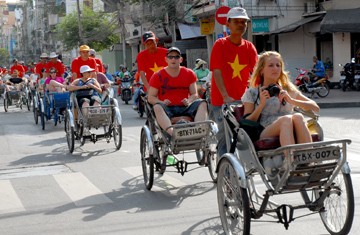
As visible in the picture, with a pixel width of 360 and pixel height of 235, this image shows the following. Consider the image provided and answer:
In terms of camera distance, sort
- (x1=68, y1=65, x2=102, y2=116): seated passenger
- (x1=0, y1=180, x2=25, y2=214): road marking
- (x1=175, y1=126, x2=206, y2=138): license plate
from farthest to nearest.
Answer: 1. (x1=68, y1=65, x2=102, y2=116): seated passenger
2. (x1=175, y1=126, x2=206, y2=138): license plate
3. (x1=0, y1=180, x2=25, y2=214): road marking

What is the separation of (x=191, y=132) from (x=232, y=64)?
1.01 m

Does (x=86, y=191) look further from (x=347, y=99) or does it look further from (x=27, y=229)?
(x=347, y=99)

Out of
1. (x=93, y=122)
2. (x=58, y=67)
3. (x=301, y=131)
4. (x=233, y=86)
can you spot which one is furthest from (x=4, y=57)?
(x=301, y=131)

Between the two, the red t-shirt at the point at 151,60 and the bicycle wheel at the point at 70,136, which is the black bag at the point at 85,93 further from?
the red t-shirt at the point at 151,60

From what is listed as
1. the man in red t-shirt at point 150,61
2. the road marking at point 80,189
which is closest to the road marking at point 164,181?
the road marking at point 80,189

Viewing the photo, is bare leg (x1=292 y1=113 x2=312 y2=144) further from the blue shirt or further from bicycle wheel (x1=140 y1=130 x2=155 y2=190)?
the blue shirt

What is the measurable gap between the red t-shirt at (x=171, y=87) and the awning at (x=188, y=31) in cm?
3071

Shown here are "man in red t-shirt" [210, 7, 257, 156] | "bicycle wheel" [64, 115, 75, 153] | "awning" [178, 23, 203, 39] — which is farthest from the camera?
"awning" [178, 23, 203, 39]

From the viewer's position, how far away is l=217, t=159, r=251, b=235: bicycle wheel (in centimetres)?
509

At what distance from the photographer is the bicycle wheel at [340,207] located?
203 inches

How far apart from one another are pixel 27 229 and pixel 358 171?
4.67 metres

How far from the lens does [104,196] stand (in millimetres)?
8047

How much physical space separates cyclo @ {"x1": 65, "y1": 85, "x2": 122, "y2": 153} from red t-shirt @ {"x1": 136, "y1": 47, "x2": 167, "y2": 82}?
1283 millimetres

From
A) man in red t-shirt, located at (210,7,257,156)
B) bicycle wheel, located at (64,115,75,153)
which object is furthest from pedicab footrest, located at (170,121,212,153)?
bicycle wheel, located at (64,115,75,153)
